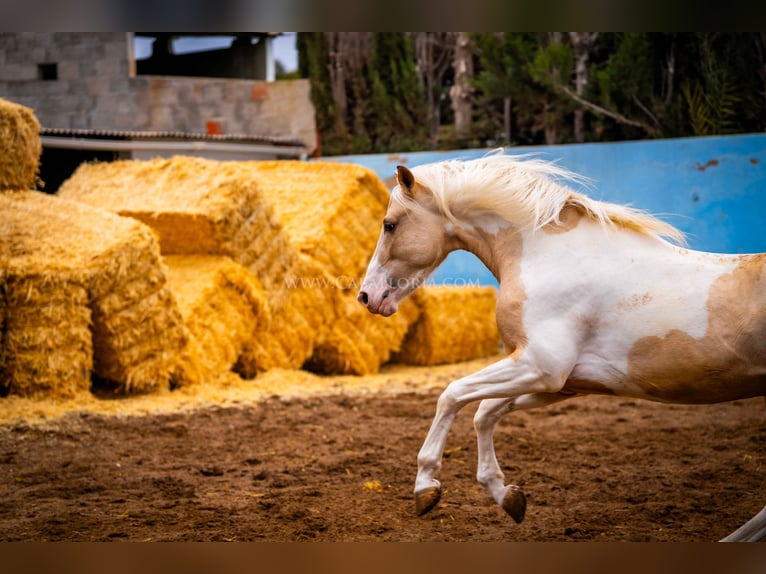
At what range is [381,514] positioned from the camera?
3.57m

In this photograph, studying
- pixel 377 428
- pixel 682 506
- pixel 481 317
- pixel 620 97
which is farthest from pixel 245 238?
pixel 620 97

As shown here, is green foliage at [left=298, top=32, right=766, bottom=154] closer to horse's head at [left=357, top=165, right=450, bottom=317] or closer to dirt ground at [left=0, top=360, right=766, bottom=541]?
dirt ground at [left=0, top=360, right=766, bottom=541]

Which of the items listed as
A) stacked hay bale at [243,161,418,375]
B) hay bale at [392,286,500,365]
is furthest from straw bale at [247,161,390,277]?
hay bale at [392,286,500,365]

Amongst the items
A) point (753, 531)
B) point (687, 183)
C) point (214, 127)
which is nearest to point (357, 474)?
point (753, 531)

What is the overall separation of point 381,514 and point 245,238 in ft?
11.8

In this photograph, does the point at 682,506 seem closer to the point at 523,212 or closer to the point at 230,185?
the point at 523,212

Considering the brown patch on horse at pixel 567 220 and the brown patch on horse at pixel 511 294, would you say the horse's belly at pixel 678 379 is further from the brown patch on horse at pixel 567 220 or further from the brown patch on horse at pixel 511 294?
the brown patch on horse at pixel 567 220

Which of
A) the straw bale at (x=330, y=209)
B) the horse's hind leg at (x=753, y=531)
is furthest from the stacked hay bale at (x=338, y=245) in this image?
the horse's hind leg at (x=753, y=531)

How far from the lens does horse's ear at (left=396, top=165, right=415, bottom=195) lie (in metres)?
3.41

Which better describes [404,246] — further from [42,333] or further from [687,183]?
[687,183]

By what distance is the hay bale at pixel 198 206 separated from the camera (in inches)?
253

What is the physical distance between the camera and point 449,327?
7.98 meters

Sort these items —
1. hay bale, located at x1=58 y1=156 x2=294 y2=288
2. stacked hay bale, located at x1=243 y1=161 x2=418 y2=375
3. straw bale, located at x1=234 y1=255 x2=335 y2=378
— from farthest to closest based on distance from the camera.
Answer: stacked hay bale, located at x1=243 y1=161 x2=418 y2=375 < straw bale, located at x1=234 y1=255 x2=335 y2=378 < hay bale, located at x1=58 y1=156 x2=294 y2=288

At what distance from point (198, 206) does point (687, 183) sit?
425 centimetres
